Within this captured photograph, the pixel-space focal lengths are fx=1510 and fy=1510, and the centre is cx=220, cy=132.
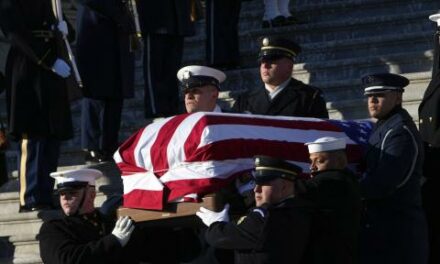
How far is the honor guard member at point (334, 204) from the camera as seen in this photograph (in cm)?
798

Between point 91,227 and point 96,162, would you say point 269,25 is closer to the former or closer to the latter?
point 96,162

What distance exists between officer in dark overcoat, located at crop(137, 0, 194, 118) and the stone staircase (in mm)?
277

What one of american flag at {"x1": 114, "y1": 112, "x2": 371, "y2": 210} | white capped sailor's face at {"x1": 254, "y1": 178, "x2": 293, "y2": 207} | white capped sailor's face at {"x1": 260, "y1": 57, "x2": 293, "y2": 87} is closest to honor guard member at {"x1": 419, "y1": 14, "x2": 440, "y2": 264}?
american flag at {"x1": 114, "y1": 112, "x2": 371, "y2": 210}

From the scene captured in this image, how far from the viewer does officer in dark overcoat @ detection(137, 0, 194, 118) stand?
38.2 feet

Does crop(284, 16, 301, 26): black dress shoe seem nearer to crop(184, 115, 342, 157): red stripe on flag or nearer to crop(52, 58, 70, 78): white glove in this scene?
crop(52, 58, 70, 78): white glove

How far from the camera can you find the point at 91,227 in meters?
Result: 8.80

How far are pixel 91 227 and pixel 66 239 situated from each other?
177 millimetres

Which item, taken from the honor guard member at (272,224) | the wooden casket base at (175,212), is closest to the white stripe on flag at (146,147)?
the wooden casket base at (175,212)

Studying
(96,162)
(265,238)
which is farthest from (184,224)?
(96,162)

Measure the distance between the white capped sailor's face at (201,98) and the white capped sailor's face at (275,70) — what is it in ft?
1.14

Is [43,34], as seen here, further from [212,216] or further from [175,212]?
[212,216]

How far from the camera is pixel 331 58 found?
12531mm

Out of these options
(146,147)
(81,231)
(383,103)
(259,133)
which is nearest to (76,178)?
(81,231)

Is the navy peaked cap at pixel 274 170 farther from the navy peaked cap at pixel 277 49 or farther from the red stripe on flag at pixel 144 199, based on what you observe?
the navy peaked cap at pixel 277 49
